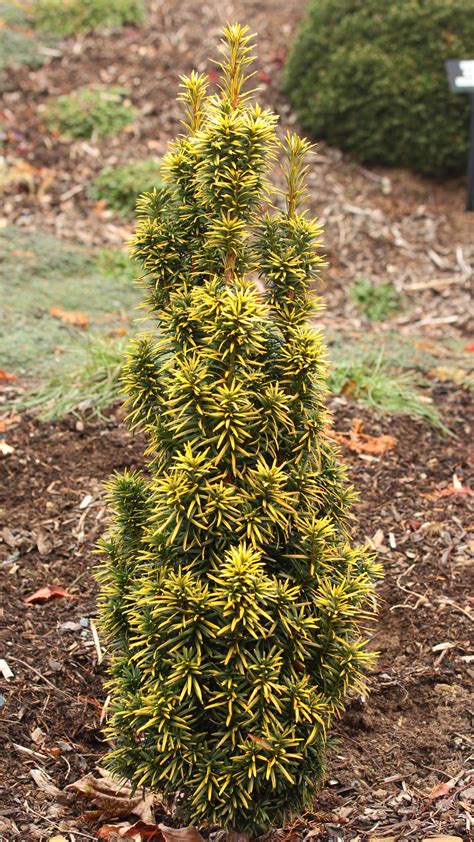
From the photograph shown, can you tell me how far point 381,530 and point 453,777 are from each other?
151 cm

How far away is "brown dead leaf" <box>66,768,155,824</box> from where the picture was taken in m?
3.15

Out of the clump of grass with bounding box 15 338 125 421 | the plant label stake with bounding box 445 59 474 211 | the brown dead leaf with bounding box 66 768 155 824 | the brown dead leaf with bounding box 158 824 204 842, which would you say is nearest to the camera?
the brown dead leaf with bounding box 158 824 204 842

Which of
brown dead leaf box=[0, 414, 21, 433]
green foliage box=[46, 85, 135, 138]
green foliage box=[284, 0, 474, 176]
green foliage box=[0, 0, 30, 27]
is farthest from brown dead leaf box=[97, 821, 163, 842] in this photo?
green foliage box=[0, 0, 30, 27]

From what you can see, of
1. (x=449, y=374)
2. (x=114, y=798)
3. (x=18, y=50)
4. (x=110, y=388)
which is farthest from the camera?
(x=18, y=50)

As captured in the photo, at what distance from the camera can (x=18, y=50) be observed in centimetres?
1015

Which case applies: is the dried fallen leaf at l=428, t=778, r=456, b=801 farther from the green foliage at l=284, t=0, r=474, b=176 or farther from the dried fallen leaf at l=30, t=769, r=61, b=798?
the green foliage at l=284, t=0, r=474, b=176

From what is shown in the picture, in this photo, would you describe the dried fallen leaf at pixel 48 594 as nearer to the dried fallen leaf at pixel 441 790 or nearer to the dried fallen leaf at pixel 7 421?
the dried fallen leaf at pixel 7 421

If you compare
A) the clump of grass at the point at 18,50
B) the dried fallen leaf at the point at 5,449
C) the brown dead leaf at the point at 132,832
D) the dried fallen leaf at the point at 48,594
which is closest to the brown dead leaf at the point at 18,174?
the clump of grass at the point at 18,50

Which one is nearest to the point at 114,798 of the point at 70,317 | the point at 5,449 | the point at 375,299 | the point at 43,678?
the point at 43,678

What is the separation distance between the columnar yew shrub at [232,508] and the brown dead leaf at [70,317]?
3.95 m

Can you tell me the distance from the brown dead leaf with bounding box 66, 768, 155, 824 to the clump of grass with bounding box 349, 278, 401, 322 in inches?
199

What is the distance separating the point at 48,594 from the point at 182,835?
4.78ft

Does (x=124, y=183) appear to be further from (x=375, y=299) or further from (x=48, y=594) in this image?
(x=48, y=594)

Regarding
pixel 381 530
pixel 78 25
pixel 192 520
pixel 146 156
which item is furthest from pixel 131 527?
pixel 78 25
